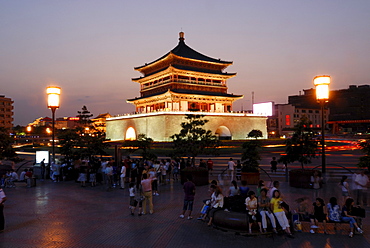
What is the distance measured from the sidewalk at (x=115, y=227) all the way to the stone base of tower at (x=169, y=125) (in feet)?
112

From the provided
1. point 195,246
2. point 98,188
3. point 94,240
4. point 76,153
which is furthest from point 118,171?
point 195,246

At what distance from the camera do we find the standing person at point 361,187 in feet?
36.7

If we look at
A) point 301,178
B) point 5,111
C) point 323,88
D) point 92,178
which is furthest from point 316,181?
point 5,111

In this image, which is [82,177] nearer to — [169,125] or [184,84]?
[169,125]

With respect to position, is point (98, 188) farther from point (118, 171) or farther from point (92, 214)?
point (92, 214)

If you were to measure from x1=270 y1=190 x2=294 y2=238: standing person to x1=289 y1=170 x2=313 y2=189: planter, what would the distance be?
7.58 metres

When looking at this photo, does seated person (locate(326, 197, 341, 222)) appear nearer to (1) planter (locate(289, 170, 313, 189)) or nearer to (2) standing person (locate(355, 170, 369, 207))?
(2) standing person (locate(355, 170, 369, 207))

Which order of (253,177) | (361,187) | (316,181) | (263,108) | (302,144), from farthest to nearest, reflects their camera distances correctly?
(263,108)
(253,177)
(302,144)
(316,181)
(361,187)

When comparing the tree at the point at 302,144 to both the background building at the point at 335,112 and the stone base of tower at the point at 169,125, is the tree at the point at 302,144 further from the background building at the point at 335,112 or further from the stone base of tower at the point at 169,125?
the background building at the point at 335,112

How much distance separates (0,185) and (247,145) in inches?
607

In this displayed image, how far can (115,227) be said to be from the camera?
9305mm

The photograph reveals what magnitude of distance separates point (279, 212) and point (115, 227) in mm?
5058

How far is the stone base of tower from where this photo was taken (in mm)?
48625

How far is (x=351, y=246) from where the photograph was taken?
750 centimetres
